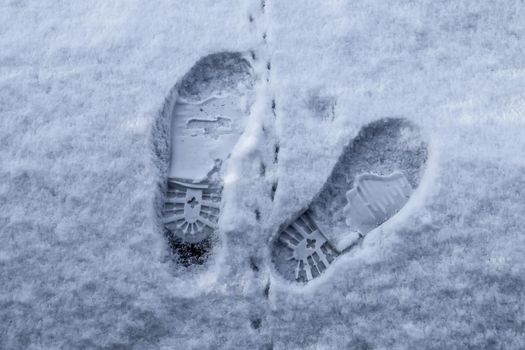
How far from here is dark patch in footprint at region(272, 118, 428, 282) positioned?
40.1 inches

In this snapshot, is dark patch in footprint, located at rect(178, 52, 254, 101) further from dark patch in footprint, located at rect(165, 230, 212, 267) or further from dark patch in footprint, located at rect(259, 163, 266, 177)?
dark patch in footprint, located at rect(165, 230, 212, 267)

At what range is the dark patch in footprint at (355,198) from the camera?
3.34 ft

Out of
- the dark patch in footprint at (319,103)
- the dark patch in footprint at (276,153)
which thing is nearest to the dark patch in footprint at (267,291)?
the dark patch in footprint at (276,153)

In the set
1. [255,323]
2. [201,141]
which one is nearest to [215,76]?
[201,141]

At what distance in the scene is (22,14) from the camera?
1213mm

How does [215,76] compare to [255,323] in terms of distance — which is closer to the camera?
[255,323]

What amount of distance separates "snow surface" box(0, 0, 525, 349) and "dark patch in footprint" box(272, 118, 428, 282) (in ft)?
0.08

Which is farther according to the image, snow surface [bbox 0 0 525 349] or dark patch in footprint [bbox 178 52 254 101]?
dark patch in footprint [bbox 178 52 254 101]

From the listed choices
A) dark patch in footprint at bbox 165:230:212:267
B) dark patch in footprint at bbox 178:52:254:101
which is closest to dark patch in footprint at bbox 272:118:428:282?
dark patch in footprint at bbox 165:230:212:267

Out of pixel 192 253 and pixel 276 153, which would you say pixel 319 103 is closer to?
pixel 276 153

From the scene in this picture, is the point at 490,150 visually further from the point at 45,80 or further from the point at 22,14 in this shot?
the point at 22,14

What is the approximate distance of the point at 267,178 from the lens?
3.43 ft

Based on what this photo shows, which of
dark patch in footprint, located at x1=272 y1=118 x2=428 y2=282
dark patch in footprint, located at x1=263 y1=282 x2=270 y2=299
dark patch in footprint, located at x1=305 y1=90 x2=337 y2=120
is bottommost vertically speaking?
dark patch in footprint, located at x1=263 y1=282 x2=270 y2=299

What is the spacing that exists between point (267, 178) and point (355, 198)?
0.18m
